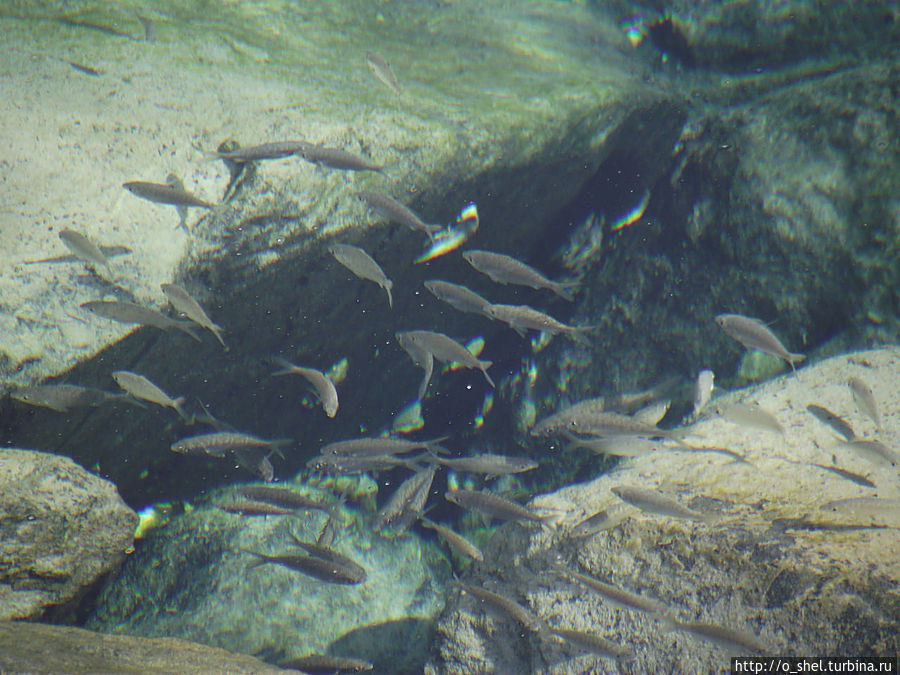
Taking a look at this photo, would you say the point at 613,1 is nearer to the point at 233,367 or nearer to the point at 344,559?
the point at 233,367

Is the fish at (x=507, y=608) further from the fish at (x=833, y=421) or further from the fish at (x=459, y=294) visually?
the fish at (x=833, y=421)

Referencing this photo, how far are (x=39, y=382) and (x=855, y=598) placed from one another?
488 cm

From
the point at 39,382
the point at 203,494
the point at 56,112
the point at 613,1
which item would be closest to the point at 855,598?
the point at 39,382

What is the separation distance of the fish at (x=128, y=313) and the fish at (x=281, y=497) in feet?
4.77

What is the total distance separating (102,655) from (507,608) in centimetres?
226

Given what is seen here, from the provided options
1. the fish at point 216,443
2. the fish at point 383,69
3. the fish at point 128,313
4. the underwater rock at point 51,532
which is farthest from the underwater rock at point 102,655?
the fish at point 383,69

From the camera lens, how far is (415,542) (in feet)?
17.0

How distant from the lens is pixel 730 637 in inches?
90.4

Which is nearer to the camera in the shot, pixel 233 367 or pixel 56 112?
pixel 56 112

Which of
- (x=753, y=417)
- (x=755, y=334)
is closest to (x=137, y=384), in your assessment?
(x=753, y=417)

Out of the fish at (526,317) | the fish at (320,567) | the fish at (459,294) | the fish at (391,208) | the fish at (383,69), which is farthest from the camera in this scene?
the fish at (383,69)

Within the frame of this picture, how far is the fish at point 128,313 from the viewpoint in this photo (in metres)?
3.40

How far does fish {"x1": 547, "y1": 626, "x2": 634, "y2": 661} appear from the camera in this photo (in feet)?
8.69

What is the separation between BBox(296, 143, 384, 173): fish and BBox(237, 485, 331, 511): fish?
8.66 ft
